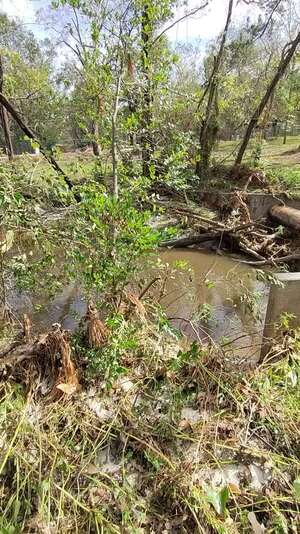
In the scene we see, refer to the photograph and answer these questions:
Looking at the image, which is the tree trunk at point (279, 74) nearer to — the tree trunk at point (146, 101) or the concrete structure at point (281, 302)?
the tree trunk at point (146, 101)

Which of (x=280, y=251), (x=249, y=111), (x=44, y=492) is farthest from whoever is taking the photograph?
(x=249, y=111)

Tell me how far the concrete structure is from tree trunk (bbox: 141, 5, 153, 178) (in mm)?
1462

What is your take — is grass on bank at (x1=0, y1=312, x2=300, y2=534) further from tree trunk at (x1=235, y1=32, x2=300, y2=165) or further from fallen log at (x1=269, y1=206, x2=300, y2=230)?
tree trunk at (x1=235, y1=32, x2=300, y2=165)

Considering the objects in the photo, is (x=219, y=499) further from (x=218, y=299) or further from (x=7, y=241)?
(x=218, y=299)

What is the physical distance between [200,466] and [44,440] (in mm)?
874

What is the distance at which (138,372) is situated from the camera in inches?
97.4

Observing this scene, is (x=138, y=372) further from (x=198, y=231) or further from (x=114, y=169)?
(x=198, y=231)

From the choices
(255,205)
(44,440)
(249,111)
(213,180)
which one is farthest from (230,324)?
(249,111)

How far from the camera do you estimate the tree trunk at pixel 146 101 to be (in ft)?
9.57

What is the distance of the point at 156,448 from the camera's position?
6.29ft

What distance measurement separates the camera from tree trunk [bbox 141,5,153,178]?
2918 millimetres

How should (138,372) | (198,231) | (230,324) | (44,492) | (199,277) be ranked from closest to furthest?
(44,492)
(138,372)
(230,324)
(199,277)
(198,231)

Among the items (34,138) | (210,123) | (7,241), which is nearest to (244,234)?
(34,138)

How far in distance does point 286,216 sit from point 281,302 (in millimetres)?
4696
